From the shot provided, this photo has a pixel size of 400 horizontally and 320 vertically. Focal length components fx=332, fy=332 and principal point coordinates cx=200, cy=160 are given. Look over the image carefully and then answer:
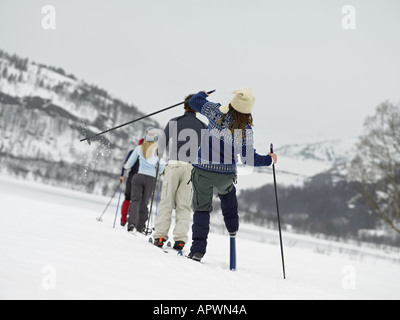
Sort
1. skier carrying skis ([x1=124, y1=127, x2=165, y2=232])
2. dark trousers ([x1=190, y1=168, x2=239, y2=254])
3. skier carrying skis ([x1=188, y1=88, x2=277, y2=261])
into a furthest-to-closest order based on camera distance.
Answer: skier carrying skis ([x1=124, y1=127, x2=165, y2=232])
dark trousers ([x1=190, y1=168, x2=239, y2=254])
skier carrying skis ([x1=188, y1=88, x2=277, y2=261])

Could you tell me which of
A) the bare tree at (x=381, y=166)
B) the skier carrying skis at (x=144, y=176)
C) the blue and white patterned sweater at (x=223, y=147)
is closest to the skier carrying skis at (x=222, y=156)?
the blue and white patterned sweater at (x=223, y=147)

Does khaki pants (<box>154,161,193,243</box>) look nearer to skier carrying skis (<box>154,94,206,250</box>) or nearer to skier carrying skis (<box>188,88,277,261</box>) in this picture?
skier carrying skis (<box>154,94,206,250</box>)

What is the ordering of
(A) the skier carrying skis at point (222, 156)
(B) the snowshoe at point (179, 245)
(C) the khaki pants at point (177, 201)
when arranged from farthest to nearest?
(C) the khaki pants at point (177, 201) → (B) the snowshoe at point (179, 245) → (A) the skier carrying skis at point (222, 156)

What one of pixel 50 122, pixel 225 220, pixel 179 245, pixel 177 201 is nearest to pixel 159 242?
pixel 179 245

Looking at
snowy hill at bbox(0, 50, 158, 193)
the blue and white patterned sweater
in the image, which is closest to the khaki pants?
the blue and white patterned sweater

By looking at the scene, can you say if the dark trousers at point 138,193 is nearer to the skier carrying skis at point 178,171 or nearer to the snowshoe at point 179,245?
the skier carrying skis at point 178,171

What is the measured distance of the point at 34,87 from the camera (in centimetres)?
10194

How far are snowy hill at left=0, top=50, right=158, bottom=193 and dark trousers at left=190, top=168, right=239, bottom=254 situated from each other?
79.8 inches

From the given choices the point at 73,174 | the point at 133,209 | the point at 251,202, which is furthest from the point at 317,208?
the point at 133,209

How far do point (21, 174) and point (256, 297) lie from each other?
4528 centimetres

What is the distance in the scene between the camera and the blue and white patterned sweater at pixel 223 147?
369cm

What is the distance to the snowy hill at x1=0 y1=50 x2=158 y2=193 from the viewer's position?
36625mm

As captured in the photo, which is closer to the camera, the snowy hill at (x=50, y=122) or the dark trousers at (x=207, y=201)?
the dark trousers at (x=207, y=201)

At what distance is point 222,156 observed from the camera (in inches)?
147
